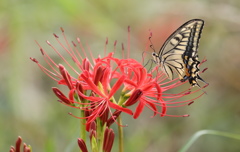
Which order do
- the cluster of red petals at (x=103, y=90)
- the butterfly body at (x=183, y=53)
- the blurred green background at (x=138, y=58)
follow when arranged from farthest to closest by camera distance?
the blurred green background at (x=138, y=58), the butterfly body at (x=183, y=53), the cluster of red petals at (x=103, y=90)

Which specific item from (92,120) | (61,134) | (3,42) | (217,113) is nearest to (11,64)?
(3,42)

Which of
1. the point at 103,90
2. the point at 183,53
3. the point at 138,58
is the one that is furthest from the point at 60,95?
the point at 138,58

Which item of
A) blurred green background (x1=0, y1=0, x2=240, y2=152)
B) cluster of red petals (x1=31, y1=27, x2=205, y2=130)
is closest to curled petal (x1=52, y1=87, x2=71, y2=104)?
cluster of red petals (x1=31, y1=27, x2=205, y2=130)

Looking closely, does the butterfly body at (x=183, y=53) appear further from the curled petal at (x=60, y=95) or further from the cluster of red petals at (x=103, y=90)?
the curled petal at (x=60, y=95)

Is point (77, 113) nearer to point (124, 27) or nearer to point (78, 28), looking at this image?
point (78, 28)

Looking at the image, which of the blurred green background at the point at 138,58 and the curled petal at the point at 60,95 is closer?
the curled petal at the point at 60,95

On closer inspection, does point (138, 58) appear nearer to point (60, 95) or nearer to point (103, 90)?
point (103, 90)

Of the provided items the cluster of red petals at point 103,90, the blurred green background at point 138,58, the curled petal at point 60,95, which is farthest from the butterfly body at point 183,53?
the blurred green background at point 138,58
